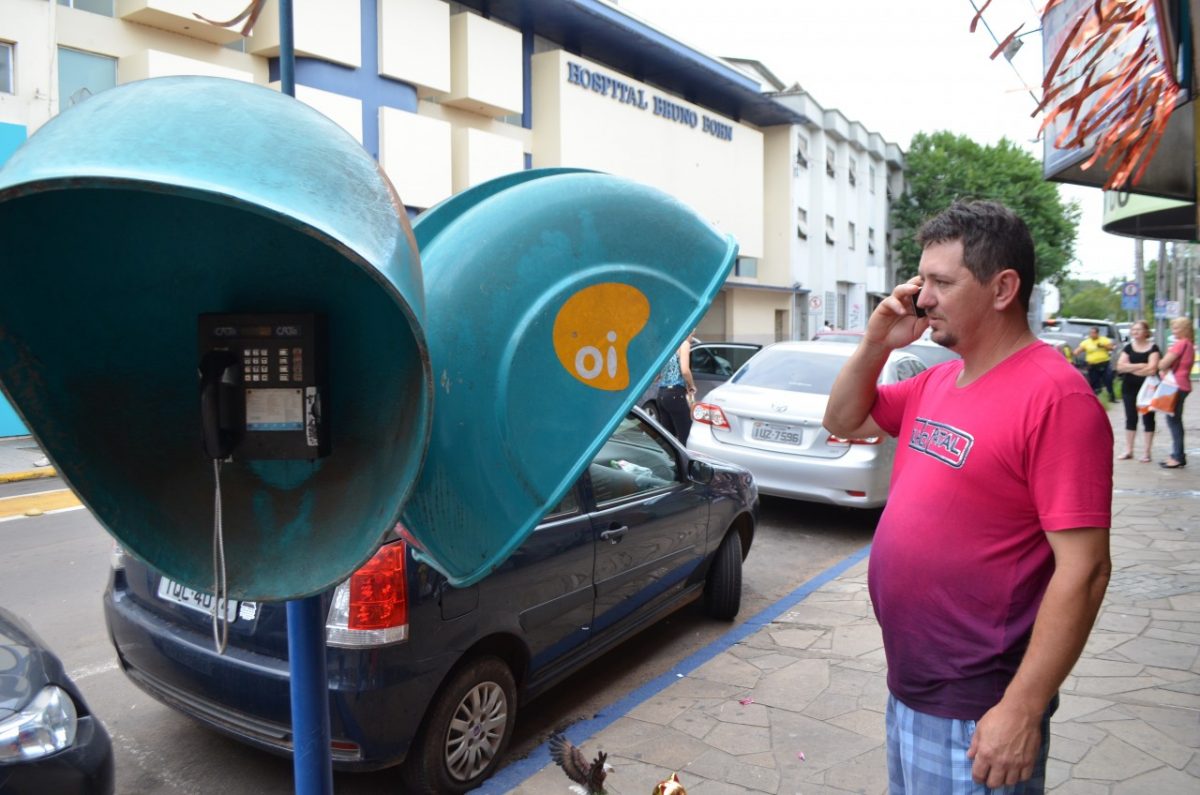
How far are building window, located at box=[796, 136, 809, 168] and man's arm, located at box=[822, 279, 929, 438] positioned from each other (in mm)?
32258

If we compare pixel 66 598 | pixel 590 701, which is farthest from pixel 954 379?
pixel 66 598

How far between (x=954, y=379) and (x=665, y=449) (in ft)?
9.67

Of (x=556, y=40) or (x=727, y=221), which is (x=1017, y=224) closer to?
(x=556, y=40)

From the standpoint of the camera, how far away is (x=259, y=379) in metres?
1.72

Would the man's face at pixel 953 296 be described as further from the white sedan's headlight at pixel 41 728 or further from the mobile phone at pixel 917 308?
the white sedan's headlight at pixel 41 728

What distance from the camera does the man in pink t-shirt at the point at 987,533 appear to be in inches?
71.9

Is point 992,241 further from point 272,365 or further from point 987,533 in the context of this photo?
point 272,365

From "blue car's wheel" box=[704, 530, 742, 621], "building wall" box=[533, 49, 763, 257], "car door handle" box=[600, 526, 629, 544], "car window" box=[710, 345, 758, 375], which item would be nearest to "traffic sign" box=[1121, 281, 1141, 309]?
"building wall" box=[533, 49, 763, 257]

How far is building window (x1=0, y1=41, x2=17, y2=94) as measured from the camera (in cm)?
1244

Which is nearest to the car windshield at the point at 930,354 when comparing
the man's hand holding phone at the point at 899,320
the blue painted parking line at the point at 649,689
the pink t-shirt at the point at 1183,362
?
the pink t-shirt at the point at 1183,362

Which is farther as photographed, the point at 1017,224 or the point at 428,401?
the point at 1017,224

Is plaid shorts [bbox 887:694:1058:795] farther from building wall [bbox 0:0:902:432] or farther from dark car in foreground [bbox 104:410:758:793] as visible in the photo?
building wall [bbox 0:0:902:432]

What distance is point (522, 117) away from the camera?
2117 cm

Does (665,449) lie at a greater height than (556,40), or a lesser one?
lesser
